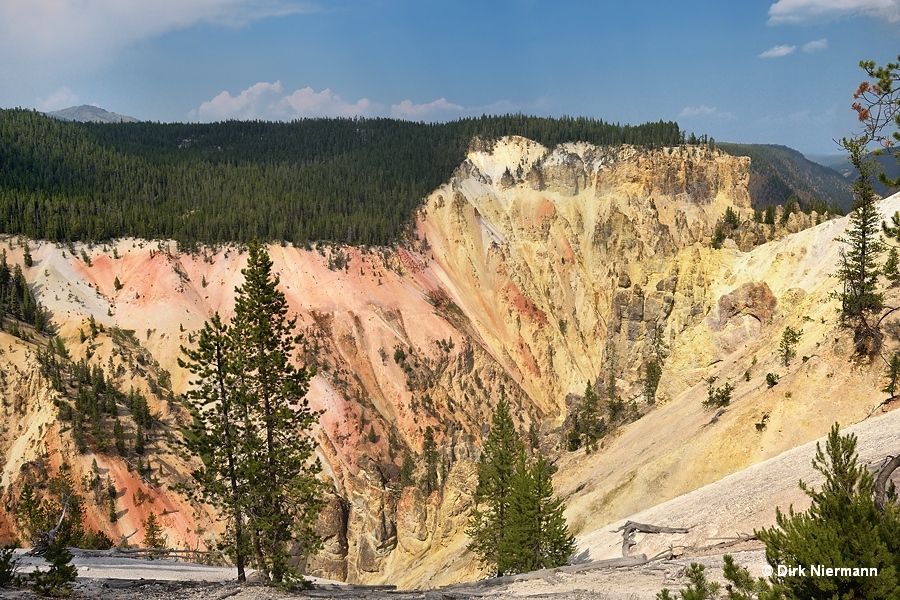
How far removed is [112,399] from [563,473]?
35953 mm

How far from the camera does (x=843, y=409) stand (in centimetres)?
2625

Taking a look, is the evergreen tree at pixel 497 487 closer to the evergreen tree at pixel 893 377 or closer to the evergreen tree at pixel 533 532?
the evergreen tree at pixel 533 532

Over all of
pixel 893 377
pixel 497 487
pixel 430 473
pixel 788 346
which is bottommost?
pixel 430 473

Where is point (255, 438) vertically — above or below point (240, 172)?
below

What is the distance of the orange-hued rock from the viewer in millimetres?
34906

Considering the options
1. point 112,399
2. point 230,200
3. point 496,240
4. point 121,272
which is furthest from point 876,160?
point 230,200

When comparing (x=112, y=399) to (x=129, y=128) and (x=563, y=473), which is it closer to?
(x=563, y=473)

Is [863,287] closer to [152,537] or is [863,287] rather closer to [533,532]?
[533,532]

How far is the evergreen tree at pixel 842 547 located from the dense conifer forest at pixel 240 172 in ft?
257

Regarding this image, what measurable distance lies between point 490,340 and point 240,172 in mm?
54443

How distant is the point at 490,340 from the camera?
275 feet

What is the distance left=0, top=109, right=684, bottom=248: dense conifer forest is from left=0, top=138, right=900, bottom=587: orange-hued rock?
3565 millimetres

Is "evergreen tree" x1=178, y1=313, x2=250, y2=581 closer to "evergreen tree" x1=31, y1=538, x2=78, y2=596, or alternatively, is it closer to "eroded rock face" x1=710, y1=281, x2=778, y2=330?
"evergreen tree" x1=31, y1=538, x2=78, y2=596

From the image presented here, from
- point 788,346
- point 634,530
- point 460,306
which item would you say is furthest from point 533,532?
point 460,306
